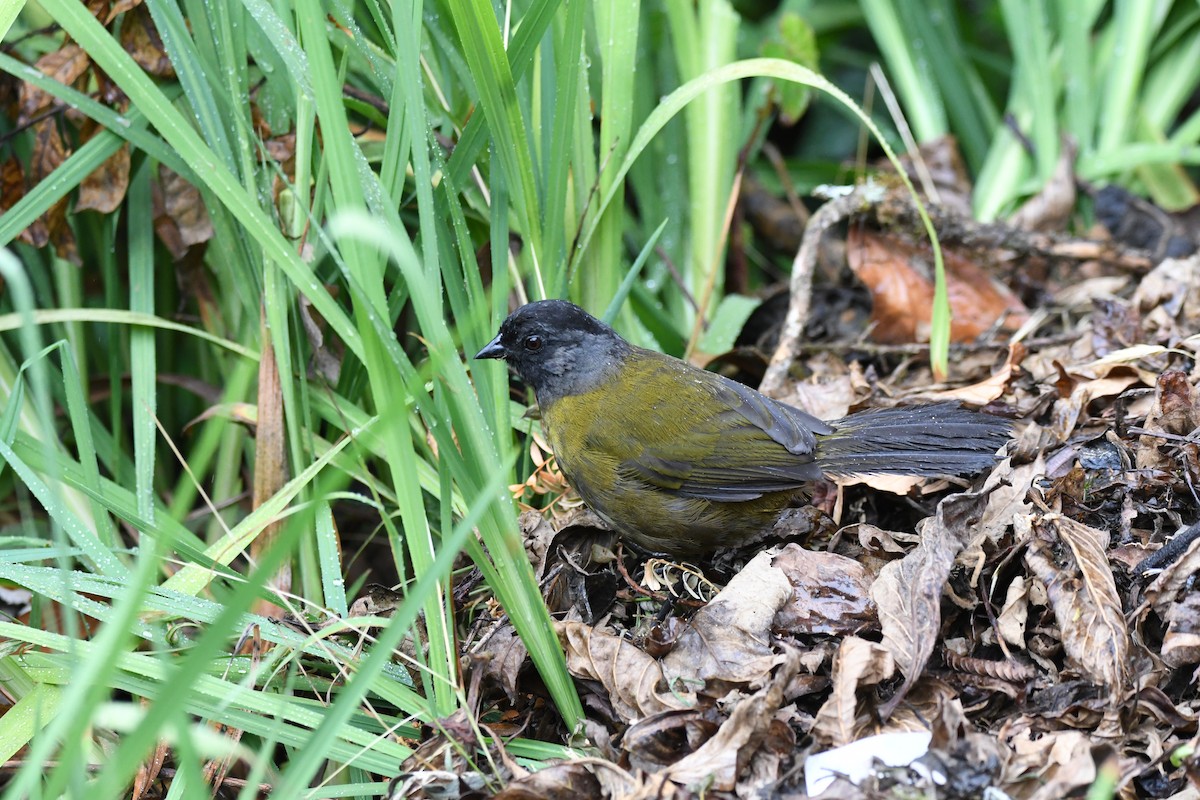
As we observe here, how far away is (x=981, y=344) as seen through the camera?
12.9 ft

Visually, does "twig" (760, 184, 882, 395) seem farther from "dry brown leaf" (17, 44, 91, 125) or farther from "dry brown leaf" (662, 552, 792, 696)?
"dry brown leaf" (17, 44, 91, 125)

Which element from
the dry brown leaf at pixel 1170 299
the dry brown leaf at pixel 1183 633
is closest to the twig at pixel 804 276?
the dry brown leaf at pixel 1170 299

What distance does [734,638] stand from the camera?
2494 millimetres

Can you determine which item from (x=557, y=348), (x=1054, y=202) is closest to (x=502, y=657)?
(x=557, y=348)

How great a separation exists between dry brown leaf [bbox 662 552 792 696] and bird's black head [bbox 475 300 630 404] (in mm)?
926

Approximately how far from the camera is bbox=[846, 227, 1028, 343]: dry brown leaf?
4168mm

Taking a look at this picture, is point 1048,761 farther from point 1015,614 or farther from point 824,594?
point 824,594

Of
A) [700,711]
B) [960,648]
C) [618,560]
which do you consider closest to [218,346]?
[618,560]

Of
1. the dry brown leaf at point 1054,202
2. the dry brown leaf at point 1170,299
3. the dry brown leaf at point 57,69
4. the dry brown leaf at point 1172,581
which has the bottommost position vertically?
the dry brown leaf at point 1172,581

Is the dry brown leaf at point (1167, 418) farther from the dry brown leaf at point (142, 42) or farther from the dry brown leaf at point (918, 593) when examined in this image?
the dry brown leaf at point (142, 42)

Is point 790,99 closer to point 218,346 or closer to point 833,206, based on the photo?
point 833,206

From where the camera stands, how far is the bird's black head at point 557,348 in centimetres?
321

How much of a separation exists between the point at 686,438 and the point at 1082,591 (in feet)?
3.89

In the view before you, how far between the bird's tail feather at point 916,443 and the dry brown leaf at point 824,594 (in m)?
0.39
